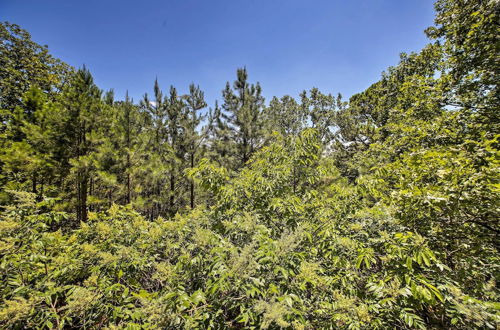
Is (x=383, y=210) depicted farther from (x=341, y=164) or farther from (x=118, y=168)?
(x=341, y=164)

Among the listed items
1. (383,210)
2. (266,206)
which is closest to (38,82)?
(266,206)

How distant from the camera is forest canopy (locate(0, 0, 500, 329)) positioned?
6.15 feet

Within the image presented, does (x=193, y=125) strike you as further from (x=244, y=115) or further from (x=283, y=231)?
(x=283, y=231)

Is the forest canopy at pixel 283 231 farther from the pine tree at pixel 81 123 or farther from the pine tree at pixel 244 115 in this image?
the pine tree at pixel 244 115

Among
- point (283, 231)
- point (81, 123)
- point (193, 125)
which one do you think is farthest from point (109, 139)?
point (283, 231)

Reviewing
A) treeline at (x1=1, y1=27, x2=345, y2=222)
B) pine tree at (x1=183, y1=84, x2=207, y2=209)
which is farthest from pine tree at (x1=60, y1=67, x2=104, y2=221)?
pine tree at (x1=183, y1=84, x2=207, y2=209)

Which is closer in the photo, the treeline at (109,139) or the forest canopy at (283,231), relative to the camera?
the forest canopy at (283,231)

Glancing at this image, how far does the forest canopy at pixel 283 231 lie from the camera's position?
1.88 m

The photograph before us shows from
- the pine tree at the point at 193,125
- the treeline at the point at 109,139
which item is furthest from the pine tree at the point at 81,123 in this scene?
the pine tree at the point at 193,125

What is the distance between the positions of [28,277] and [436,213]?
210 inches

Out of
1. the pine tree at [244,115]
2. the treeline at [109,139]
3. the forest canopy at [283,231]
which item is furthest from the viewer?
the pine tree at [244,115]

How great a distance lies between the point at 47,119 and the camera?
7.56 m

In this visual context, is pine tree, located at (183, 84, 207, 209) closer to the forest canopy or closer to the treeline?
the treeline

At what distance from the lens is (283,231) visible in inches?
114
